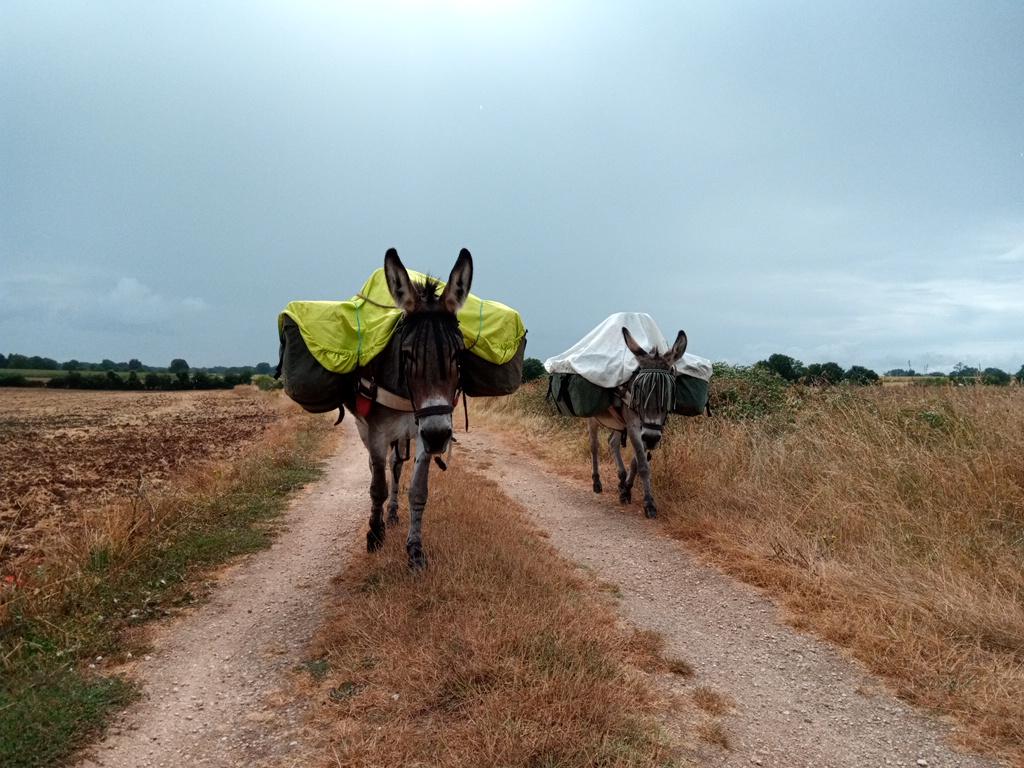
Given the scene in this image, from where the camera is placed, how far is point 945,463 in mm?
6594

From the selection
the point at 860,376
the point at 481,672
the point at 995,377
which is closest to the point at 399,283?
the point at 481,672

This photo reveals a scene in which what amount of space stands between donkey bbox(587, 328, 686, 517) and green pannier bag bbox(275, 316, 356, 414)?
4.31m

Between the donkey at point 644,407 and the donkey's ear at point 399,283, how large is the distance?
14.4 ft

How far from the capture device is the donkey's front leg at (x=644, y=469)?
8.59 metres

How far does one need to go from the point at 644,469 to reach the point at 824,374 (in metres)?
5.88

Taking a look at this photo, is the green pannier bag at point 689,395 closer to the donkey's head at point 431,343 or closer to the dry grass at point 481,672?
the dry grass at point 481,672

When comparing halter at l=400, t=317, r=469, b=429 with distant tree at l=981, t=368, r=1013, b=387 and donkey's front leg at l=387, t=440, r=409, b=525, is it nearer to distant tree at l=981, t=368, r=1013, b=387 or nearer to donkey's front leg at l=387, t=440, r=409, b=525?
donkey's front leg at l=387, t=440, r=409, b=525

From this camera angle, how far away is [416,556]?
208 inches

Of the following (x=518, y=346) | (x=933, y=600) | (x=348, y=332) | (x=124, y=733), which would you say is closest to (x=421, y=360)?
(x=348, y=332)

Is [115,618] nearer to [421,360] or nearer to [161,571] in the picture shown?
[161,571]

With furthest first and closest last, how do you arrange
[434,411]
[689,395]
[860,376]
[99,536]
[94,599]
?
[860,376] → [689,395] → [99,536] → [94,599] → [434,411]

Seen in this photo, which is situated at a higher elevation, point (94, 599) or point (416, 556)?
point (416, 556)

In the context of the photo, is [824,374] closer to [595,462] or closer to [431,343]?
[595,462]

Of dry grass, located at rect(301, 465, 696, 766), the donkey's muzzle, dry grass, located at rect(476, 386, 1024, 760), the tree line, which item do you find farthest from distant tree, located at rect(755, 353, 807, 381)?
dry grass, located at rect(301, 465, 696, 766)
